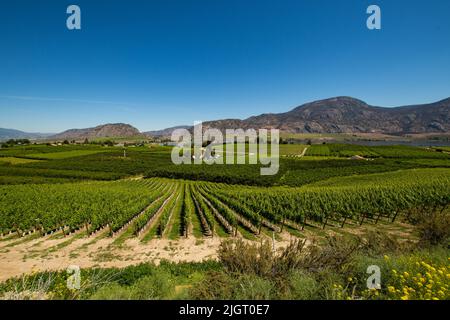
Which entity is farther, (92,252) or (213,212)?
(213,212)

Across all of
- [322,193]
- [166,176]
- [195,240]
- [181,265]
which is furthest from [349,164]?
[181,265]

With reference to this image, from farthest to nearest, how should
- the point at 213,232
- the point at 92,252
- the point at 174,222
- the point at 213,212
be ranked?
the point at 213,212 < the point at 174,222 < the point at 213,232 < the point at 92,252

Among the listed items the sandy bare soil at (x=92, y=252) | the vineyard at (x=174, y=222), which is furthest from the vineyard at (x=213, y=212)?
the sandy bare soil at (x=92, y=252)

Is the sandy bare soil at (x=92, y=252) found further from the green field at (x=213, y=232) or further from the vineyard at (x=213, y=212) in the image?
the vineyard at (x=213, y=212)

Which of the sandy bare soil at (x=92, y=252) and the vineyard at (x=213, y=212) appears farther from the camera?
the vineyard at (x=213, y=212)

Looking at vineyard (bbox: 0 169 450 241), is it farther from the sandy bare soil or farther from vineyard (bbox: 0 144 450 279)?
the sandy bare soil

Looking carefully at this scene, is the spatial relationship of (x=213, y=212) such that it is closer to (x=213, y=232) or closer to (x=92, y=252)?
(x=213, y=232)

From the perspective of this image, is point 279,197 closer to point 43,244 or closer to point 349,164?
point 43,244

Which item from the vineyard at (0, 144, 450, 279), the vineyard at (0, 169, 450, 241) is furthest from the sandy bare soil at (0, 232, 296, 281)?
the vineyard at (0, 169, 450, 241)

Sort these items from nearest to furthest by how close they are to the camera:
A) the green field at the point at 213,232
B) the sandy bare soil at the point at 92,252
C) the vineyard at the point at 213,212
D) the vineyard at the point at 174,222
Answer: the green field at the point at 213,232, the sandy bare soil at the point at 92,252, the vineyard at the point at 174,222, the vineyard at the point at 213,212

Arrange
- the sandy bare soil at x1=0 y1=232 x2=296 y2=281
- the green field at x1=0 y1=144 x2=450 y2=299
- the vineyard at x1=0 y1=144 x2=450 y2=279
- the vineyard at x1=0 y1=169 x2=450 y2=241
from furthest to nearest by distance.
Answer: the vineyard at x1=0 y1=169 x2=450 y2=241
the vineyard at x1=0 y1=144 x2=450 y2=279
the sandy bare soil at x1=0 y1=232 x2=296 y2=281
the green field at x1=0 y1=144 x2=450 y2=299

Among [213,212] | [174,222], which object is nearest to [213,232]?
[174,222]
